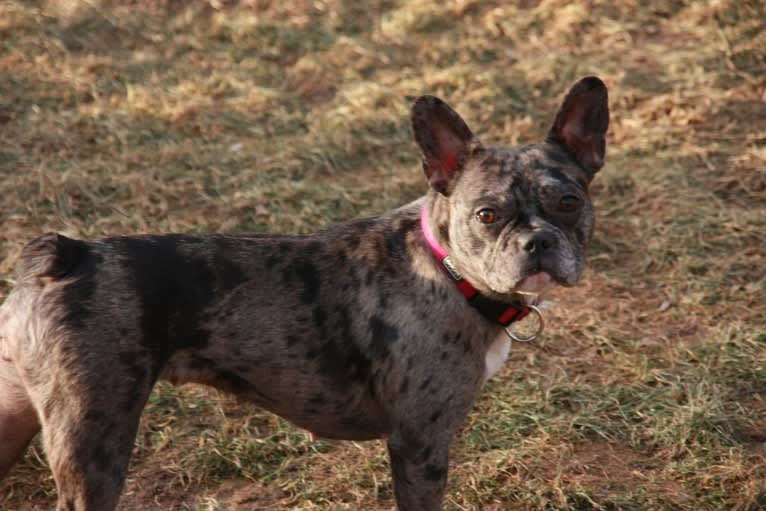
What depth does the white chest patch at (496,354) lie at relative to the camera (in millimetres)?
4633

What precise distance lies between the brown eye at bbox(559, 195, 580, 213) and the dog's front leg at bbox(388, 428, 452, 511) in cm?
106

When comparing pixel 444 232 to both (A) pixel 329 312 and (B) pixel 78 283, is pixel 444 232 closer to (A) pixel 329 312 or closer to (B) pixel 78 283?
(A) pixel 329 312

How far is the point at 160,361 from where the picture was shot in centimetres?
427

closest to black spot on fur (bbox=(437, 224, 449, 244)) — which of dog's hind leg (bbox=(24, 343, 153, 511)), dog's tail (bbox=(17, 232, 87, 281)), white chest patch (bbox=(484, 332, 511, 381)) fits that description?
white chest patch (bbox=(484, 332, 511, 381))

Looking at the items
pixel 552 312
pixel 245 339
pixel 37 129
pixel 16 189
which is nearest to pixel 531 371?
pixel 552 312

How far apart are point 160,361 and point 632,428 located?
9.19 ft

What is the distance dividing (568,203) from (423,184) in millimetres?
4122

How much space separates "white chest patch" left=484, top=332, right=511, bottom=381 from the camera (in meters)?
4.63

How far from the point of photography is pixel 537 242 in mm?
4340

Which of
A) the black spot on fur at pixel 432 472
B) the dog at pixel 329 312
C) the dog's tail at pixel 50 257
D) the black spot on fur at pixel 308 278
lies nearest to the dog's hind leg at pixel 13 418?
the dog at pixel 329 312

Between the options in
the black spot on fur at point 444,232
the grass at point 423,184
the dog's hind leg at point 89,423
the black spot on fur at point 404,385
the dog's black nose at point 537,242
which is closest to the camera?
the dog's hind leg at point 89,423

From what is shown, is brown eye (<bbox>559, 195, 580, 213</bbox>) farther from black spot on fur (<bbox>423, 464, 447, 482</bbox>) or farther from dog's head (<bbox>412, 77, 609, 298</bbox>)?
black spot on fur (<bbox>423, 464, 447, 482</bbox>)

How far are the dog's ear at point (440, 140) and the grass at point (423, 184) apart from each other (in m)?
1.64

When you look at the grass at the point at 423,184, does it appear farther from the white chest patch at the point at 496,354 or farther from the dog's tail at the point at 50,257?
the dog's tail at the point at 50,257
